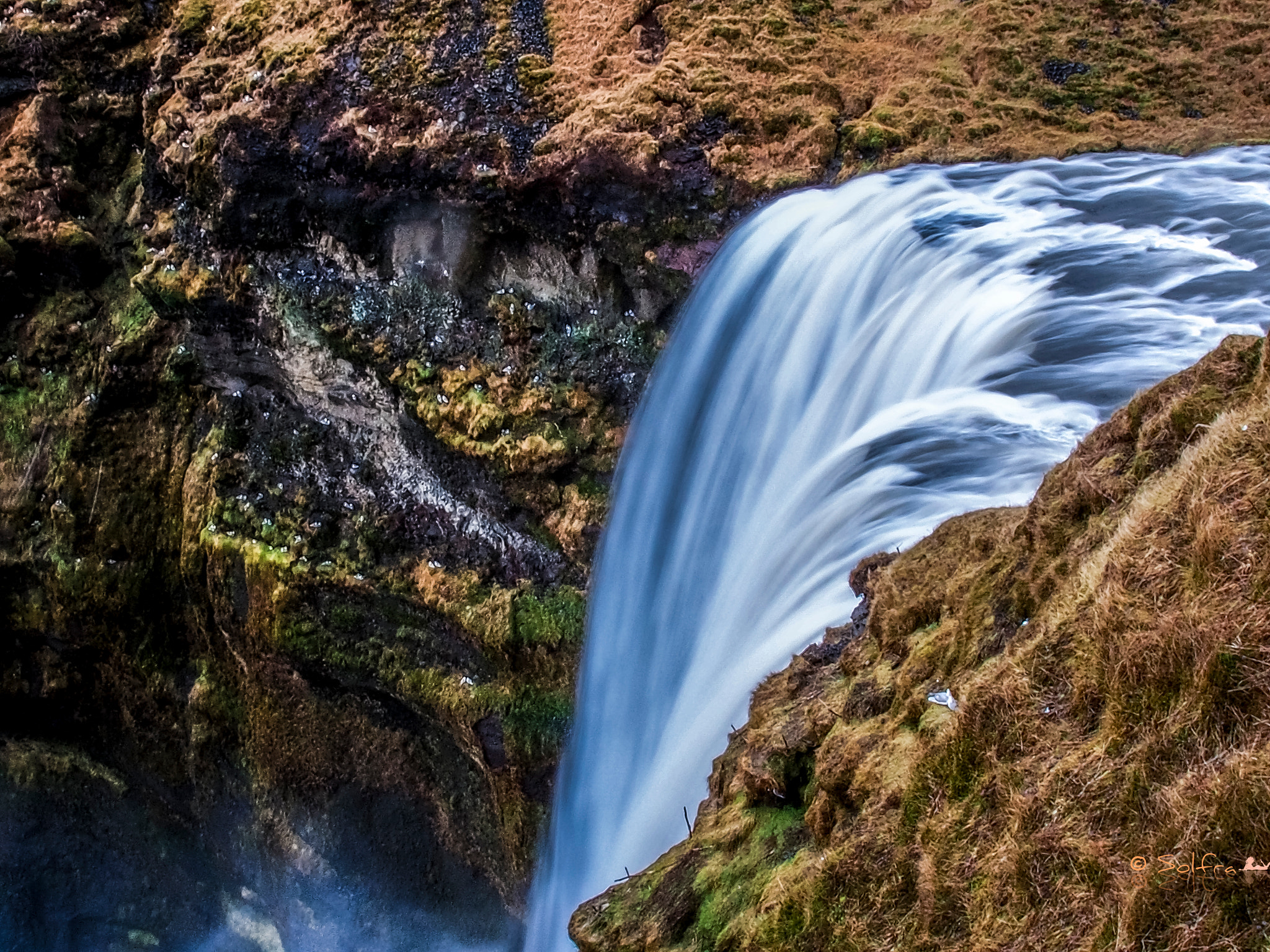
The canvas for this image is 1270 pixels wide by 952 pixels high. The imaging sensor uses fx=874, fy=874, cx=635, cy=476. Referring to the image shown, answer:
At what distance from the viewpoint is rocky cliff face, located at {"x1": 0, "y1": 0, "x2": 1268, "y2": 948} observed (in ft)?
24.4

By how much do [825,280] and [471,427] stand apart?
3242mm

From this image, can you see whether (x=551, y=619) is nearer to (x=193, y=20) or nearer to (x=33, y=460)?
(x=33, y=460)

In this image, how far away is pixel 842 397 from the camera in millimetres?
6051

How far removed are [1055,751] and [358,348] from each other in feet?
23.1

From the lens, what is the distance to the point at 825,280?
21.0 ft

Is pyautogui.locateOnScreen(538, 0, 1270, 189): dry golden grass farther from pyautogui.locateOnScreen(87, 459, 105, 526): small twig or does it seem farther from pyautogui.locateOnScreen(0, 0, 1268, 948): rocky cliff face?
pyautogui.locateOnScreen(87, 459, 105, 526): small twig

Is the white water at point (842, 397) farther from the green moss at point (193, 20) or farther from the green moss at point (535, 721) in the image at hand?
the green moss at point (193, 20)

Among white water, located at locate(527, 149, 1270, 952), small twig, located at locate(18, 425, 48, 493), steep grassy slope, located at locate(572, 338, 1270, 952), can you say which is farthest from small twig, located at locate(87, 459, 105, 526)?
steep grassy slope, located at locate(572, 338, 1270, 952)

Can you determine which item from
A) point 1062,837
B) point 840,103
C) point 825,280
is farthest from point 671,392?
point 1062,837

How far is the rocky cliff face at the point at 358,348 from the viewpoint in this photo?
24.4ft

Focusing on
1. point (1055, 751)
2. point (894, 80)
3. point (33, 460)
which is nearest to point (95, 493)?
point (33, 460)

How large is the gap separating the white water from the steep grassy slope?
1.74 metres

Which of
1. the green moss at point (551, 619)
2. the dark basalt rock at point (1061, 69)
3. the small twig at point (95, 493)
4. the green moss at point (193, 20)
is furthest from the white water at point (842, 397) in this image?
the green moss at point (193, 20)

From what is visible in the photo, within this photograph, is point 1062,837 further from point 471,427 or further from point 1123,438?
point 471,427
